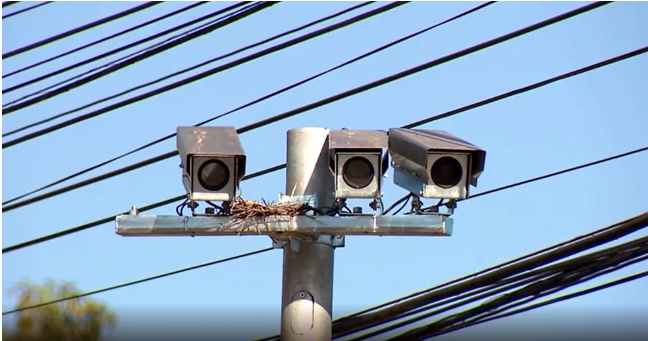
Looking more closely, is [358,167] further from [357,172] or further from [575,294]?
[575,294]

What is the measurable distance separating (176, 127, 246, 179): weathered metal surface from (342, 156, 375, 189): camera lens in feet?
1.37

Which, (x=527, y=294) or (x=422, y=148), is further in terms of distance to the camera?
(x=527, y=294)

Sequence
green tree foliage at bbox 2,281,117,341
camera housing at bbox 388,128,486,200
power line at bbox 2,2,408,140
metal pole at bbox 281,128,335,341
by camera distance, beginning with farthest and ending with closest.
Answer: green tree foliage at bbox 2,281,117,341 < power line at bbox 2,2,408,140 < metal pole at bbox 281,128,335,341 < camera housing at bbox 388,128,486,200

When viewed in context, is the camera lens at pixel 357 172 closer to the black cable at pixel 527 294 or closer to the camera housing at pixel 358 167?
the camera housing at pixel 358 167

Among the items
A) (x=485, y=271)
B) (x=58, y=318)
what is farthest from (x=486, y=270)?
(x=58, y=318)

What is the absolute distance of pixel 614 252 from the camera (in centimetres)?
718

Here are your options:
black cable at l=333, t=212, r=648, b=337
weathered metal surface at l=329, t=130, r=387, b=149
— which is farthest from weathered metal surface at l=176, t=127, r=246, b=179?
black cable at l=333, t=212, r=648, b=337

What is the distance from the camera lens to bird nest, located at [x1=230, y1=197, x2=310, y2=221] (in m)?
6.27

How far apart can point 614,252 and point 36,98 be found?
152 inches

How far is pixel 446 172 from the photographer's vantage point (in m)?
6.26

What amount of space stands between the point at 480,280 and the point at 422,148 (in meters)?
1.35

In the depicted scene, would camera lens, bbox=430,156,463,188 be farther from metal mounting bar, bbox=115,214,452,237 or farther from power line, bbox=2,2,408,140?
power line, bbox=2,2,408,140

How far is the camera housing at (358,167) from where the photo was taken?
6.26 meters

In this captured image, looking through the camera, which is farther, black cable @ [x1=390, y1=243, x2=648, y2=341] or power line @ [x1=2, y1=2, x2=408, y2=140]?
power line @ [x1=2, y1=2, x2=408, y2=140]
